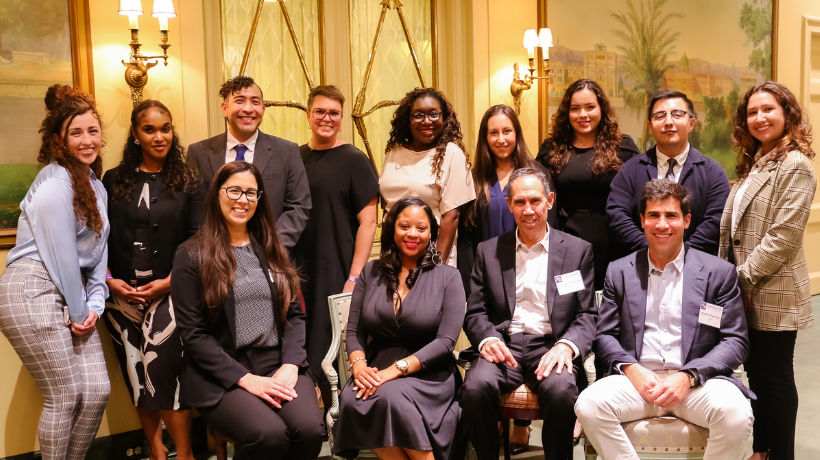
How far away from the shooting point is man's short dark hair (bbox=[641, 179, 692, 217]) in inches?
106

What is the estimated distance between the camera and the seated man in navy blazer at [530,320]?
271cm

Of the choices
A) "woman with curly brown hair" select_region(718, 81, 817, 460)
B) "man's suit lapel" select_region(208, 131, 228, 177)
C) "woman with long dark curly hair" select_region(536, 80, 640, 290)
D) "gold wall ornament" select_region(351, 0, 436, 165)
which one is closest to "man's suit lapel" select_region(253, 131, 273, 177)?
"man's suit lapel" select_region(208, 131, 228, 177)

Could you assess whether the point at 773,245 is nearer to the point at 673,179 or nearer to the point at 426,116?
the point at 673,179

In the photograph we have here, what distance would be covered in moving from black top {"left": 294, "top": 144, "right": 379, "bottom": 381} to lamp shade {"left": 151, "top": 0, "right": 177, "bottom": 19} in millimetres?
983

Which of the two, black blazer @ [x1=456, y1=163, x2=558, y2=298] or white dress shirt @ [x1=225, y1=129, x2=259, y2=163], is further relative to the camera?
black blazer @ [x1=456, y1=163, x2=558, y2=298]

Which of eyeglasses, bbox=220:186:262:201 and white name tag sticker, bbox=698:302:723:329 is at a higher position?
eyeglasses, bbox=220:186:262:201

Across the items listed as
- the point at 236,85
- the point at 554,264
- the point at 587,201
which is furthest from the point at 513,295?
the point at 236,85

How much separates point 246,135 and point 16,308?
4.01ft

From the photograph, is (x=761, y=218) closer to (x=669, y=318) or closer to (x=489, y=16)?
(x=669, y=318)

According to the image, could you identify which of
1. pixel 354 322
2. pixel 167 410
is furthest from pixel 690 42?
pixel 167 410

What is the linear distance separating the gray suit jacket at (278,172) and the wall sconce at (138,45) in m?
0.44

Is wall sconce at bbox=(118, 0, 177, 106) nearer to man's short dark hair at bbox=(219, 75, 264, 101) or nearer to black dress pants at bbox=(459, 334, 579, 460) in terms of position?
man's short dark hair at bbox=(219, 75, 264, 101)

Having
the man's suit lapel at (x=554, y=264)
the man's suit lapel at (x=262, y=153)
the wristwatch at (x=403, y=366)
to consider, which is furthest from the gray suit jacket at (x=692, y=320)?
the man's suit lapel at (x=262, y=153)

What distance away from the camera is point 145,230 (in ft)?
10.1
